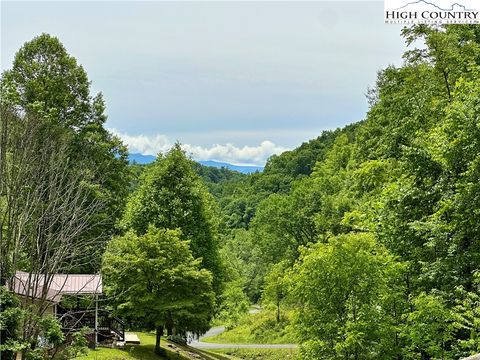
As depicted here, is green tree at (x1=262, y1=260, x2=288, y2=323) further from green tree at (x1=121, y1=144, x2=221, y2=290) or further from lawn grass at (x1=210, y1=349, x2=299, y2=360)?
green tree at (x1=121, y1=144, x2=221, y2=290)

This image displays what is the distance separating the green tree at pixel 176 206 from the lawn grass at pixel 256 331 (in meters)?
9.20

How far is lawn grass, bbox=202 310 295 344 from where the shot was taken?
122 feet

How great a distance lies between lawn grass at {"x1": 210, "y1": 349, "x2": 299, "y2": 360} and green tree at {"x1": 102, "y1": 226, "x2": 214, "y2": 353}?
355 inches

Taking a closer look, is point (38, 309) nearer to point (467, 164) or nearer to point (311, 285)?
point (311, 285)

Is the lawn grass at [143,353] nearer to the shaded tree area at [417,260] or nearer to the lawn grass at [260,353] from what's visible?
the lawn grass at [260,353]

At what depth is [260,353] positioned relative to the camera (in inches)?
1247

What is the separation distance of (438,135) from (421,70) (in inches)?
332

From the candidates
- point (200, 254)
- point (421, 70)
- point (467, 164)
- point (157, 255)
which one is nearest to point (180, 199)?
point (200, 254)

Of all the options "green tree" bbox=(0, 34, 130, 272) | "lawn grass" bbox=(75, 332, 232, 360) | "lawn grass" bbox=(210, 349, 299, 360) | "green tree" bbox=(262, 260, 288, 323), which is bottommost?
"lawn grass" bbox=(210, 349, 299, 360)

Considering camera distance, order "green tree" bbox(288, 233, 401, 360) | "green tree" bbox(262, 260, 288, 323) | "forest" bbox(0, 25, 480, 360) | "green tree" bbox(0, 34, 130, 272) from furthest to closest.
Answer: "green tree" bbox(262, 260, 288, 323), "green tree" bbox(0, 34, 130, 272), "forest" bbox(0, 25, 480, 360), "green tree" bbox(288, 233, 401, 360)

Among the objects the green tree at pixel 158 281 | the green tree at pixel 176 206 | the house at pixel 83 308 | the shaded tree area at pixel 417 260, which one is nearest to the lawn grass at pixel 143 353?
the green tree at pixel 158 281

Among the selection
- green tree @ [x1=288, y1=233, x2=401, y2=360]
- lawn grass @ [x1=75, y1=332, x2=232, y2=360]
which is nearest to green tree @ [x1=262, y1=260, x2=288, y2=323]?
lawn grass @ [x1=75, y1=332, x2=232, y2=360]

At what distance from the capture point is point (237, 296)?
41.2m

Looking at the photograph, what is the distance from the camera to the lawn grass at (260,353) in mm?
29500
